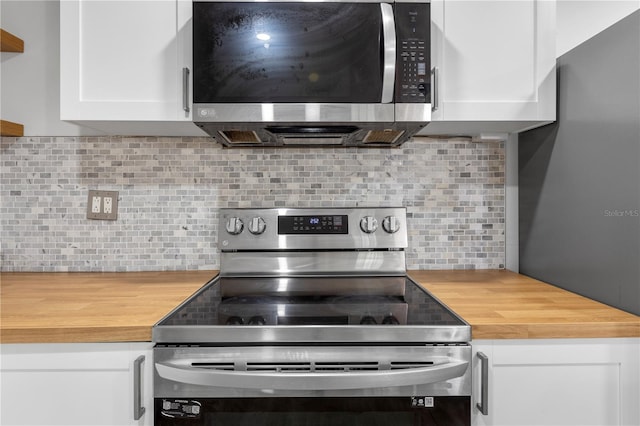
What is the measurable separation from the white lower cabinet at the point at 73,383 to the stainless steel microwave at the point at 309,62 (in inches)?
28.0

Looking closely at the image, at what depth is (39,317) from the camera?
1.06 metres

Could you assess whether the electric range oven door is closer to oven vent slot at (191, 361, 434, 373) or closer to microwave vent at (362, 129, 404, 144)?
oven vent slot at (191, 361, 434, 373)

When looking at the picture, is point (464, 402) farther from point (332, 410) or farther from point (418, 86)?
point (418, 86)

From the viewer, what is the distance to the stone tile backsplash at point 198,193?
1.69 metres

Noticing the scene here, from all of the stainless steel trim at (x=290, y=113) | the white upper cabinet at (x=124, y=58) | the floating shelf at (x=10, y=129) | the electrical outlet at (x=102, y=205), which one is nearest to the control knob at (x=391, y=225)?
the stainless steel trim at (x=290, y=113)

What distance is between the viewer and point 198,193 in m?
1.71

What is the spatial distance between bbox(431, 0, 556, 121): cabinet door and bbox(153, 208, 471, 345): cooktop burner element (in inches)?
19.6

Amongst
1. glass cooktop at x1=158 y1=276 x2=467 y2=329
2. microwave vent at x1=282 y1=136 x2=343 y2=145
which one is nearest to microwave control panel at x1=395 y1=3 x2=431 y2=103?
microwave vent at x1=282 y1=136 x2=343 y2=145

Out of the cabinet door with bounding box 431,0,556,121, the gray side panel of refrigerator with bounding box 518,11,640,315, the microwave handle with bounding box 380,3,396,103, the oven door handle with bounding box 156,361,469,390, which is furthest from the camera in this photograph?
the cabinet door with bounding box 431,0,556,121

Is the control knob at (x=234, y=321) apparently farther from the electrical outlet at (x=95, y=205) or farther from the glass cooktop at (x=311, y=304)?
the electrical outlet at (x=95, y=205)

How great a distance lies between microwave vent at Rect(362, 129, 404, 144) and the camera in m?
1.48

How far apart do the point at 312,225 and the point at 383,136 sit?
43cm

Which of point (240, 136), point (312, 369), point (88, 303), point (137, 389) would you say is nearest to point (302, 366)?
point (312, 369)

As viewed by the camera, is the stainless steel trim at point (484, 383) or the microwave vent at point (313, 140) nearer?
the stainless steel trim at point (484, 383)
